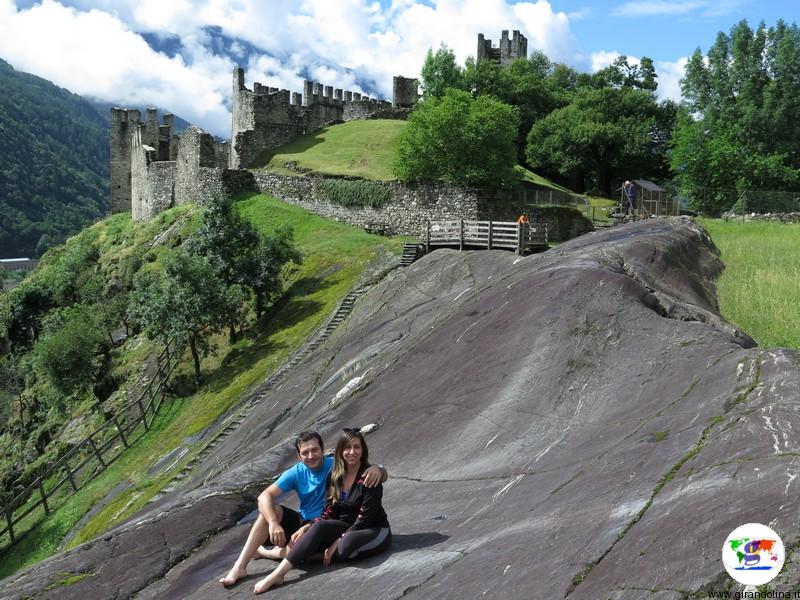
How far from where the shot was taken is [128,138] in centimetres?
7631

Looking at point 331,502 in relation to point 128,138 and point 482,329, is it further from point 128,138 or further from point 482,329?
point 128,138

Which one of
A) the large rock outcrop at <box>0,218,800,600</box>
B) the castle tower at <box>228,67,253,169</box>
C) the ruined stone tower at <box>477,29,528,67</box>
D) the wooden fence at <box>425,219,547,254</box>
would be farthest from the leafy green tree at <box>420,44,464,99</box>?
the large rock outcrop at <box>0,218,800,600</box>

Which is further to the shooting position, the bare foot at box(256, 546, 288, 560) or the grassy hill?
the grassy hill

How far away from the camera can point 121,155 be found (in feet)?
249

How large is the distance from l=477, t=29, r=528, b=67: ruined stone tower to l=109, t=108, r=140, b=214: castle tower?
42722 mm

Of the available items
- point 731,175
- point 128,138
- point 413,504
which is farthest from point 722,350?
point 128,138

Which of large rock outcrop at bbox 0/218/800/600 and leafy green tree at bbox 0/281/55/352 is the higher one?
large rock outcrop at bbox 0/218/800/600

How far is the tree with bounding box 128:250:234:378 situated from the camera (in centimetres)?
3538

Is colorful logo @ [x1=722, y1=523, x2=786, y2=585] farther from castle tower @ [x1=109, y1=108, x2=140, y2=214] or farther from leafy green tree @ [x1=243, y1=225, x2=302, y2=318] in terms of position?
castle tower @ [x1=109, y1=108, x2=140, y2=214]

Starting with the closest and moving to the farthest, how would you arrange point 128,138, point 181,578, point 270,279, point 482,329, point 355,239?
point 181,578
point 482,329
point 270,279
point 355,239
point 128,138

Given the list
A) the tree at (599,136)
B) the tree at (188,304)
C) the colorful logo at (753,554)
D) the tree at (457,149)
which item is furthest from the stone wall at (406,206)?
the colorful logo at (753,554)

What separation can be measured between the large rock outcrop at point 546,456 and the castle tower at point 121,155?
61446mm

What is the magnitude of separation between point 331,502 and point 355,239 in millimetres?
34603

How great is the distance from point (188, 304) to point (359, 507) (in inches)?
1110
